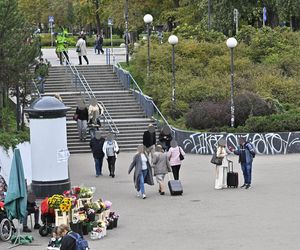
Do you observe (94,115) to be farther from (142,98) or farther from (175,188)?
(175,188)

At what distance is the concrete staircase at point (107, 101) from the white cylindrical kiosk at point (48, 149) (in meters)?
10.4

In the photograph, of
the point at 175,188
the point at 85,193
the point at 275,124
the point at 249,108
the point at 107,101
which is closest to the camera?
the point at 85,193

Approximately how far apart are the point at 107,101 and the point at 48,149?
16.1 metres

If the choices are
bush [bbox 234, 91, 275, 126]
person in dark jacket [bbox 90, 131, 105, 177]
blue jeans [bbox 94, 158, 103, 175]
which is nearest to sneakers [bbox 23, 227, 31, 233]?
person in dark jacket [bbox 90, 131, 105, 177]

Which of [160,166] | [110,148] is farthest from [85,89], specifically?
[160,166]

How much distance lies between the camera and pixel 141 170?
71.9ft

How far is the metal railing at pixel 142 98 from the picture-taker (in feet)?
115

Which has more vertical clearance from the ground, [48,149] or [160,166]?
[48,149]

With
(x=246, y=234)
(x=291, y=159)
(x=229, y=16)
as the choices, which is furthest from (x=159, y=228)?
(x=229, y=16)

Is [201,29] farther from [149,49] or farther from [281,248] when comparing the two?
[281,248]

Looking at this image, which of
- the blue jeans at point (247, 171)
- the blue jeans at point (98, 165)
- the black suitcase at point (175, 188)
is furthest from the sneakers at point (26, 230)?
the blue jeans at point (98, 165)

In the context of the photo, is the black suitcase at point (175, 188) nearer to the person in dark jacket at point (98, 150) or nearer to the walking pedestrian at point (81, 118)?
the person in dark jacket at point (98, 150)

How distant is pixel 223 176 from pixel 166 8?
129ft

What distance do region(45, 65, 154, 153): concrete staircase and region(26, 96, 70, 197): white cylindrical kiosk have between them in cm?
1035
